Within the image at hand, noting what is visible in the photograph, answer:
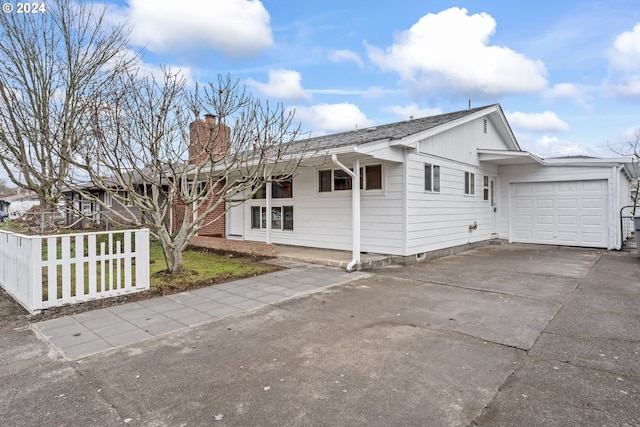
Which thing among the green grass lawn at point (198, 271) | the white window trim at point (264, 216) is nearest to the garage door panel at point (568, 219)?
the white window trim at point (264, 216)

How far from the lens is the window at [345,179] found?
9.04m

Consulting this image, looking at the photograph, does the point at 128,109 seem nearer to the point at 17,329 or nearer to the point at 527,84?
the point at 17,329

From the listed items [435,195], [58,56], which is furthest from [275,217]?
[58,56]

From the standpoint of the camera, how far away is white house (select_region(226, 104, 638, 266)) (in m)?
8.52

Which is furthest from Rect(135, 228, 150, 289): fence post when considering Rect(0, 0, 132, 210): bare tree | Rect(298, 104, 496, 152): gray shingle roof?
Rect(0, 0, 132, 210): bare tree

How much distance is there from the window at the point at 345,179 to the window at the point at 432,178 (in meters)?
1.25

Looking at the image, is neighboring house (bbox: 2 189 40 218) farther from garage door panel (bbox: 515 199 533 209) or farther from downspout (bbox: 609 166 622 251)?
downspout (bbox: 609 166 622 251)

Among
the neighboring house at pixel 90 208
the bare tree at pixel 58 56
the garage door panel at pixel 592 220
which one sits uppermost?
the bare tree at pixel 58 56

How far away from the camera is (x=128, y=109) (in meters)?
6.86

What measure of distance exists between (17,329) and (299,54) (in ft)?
33.3

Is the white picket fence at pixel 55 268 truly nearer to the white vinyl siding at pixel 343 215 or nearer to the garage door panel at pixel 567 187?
the white vinyl siding at pixel 343 215

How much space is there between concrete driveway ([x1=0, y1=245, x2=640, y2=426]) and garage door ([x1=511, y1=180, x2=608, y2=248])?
24.2 ft

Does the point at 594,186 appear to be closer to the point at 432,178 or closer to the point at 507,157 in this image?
the point at 507,157

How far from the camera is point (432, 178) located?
9.47 meters
